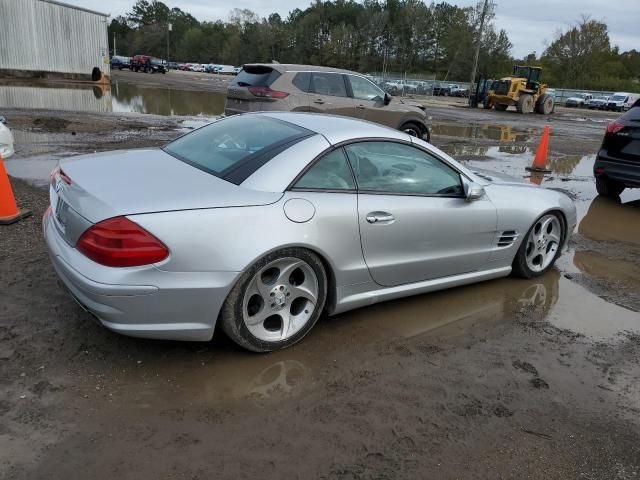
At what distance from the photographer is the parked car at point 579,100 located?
178ft

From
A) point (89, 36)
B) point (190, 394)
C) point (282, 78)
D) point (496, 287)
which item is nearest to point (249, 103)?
point (282, 78)

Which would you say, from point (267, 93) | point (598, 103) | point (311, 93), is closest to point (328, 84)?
point (311, 93)

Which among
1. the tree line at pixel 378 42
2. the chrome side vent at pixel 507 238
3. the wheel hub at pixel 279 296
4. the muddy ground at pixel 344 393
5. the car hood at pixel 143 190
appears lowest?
the muddy ground at pixel 344 393

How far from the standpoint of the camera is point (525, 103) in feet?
107

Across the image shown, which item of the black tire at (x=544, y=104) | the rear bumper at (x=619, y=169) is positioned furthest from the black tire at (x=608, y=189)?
the black tire at (x=544, y=104)

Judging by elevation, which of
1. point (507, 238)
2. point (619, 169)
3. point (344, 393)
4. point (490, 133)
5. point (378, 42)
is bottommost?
point (344, 393)

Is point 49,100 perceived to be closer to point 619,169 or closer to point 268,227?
point 619,169

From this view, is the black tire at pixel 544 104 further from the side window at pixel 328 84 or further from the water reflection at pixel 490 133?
the side window at pixel 328 84

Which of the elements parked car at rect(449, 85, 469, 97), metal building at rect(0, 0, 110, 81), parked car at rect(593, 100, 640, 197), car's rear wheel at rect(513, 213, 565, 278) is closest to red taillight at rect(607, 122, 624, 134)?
parked car at rect(593, 100, 640, 197)

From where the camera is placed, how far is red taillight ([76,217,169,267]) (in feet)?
8.93

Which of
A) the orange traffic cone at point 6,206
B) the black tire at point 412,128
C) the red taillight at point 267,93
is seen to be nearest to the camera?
the orange traffic cone at point 6,206

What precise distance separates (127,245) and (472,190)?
255 cm

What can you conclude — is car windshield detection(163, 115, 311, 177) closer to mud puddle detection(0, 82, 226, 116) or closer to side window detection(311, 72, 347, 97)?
side window detection(311, 72, 347, 97)

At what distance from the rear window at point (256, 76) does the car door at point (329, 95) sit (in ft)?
2.60
